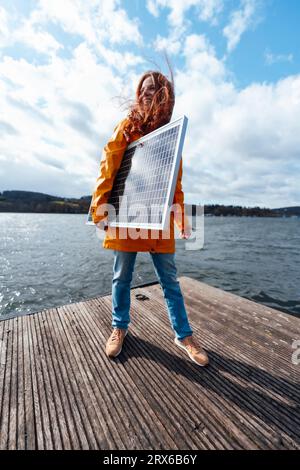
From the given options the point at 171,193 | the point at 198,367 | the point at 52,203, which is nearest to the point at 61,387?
the point at 198,367

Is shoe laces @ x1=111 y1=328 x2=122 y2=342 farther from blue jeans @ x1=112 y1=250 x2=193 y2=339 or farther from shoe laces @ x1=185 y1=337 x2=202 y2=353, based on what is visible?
shoe laces @ x1=185 y1=337 x2=202 y2=353

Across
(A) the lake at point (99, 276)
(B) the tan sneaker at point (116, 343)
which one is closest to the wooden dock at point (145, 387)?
(B) the tan sneaker at point (116, 343)

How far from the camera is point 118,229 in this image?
2.94 m

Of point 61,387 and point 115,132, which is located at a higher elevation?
point 115,132

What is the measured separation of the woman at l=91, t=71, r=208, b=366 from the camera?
2.80 metres

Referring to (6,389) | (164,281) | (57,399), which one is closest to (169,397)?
(57,399)

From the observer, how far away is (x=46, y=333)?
143 inches

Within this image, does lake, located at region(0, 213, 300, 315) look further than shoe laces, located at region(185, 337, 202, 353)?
Yes

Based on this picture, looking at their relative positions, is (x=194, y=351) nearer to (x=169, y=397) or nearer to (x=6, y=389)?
(x=169, y=397)

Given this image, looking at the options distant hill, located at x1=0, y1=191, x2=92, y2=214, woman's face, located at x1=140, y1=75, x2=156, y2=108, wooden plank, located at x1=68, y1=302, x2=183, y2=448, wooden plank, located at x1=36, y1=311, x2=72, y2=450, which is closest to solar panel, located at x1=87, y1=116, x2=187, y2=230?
woman's face, located at x1=140, y1=75, x2=156, y2=108

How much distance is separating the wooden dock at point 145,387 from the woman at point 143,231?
1.01ft

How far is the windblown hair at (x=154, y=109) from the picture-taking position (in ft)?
8.95
